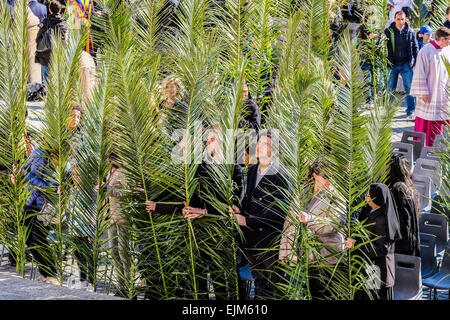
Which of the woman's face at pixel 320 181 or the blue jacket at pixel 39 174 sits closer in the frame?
the woman's face at pixel 320 181

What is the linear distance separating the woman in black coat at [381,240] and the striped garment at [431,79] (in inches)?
196

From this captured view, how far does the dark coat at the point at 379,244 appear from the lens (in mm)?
5824

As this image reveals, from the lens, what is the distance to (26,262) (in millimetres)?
7086

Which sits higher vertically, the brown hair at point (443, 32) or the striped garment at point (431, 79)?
the brown hair at point (443, 32)

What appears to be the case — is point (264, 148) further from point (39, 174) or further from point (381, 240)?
point (39, 174)

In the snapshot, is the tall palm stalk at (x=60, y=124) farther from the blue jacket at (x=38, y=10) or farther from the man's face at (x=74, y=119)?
the blue jacket at (x=38, y=10)

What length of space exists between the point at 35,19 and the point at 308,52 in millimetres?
6310

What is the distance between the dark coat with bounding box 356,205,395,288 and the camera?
582cm

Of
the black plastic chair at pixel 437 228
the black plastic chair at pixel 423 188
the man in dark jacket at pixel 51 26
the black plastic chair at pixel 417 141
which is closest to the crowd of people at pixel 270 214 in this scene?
the black plastic chair at pixel 437 228

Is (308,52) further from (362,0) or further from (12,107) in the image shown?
(362,0)

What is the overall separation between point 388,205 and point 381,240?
294mm

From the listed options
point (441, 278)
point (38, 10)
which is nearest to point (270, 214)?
point (441, 278)

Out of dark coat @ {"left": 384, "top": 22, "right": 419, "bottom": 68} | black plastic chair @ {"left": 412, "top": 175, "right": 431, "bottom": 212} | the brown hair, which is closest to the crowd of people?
black plastic chair @ {"left": 412, "top": 175, "right": 431, "bottom": 212}

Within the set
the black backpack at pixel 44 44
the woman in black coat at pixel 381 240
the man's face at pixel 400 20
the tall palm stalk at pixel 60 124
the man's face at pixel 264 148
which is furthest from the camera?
the man's face at pixel 400 20
